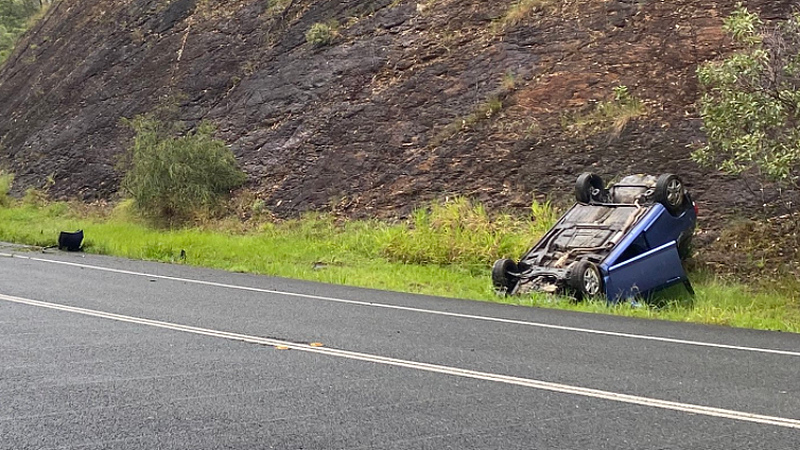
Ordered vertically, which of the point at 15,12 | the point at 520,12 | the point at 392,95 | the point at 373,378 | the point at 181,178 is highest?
the point at 15,12

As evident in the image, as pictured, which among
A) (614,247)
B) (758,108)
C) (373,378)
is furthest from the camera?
(758,108)

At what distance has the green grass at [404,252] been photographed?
1097 centimetres

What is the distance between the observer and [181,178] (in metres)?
21.2

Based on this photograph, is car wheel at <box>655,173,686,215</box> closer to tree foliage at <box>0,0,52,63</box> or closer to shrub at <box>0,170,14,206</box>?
shrub at <box>0,170,14,206</box>

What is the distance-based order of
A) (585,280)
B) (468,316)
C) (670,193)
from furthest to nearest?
(670,193) < (585,280) < (468,316)

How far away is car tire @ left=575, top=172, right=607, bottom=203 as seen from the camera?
13039 mm

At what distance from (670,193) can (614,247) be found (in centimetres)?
153

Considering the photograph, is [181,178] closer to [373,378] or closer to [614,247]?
[614,247]

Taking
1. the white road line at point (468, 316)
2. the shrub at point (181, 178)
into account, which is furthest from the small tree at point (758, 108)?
the shrub at point (181, 178)

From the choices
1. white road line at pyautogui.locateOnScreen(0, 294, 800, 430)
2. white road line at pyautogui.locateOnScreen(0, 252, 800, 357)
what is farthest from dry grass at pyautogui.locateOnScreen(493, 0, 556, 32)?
white road line at pyautogui.locateOnScreen(0, 294, 800, 430)

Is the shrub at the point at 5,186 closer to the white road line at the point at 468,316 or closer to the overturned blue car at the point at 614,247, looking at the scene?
the white road line at the point at 468,316

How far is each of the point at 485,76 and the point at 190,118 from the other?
10208mm

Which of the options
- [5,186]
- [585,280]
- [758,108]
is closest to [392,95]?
[758,108]

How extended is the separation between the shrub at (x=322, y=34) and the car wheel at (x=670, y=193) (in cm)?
1482
